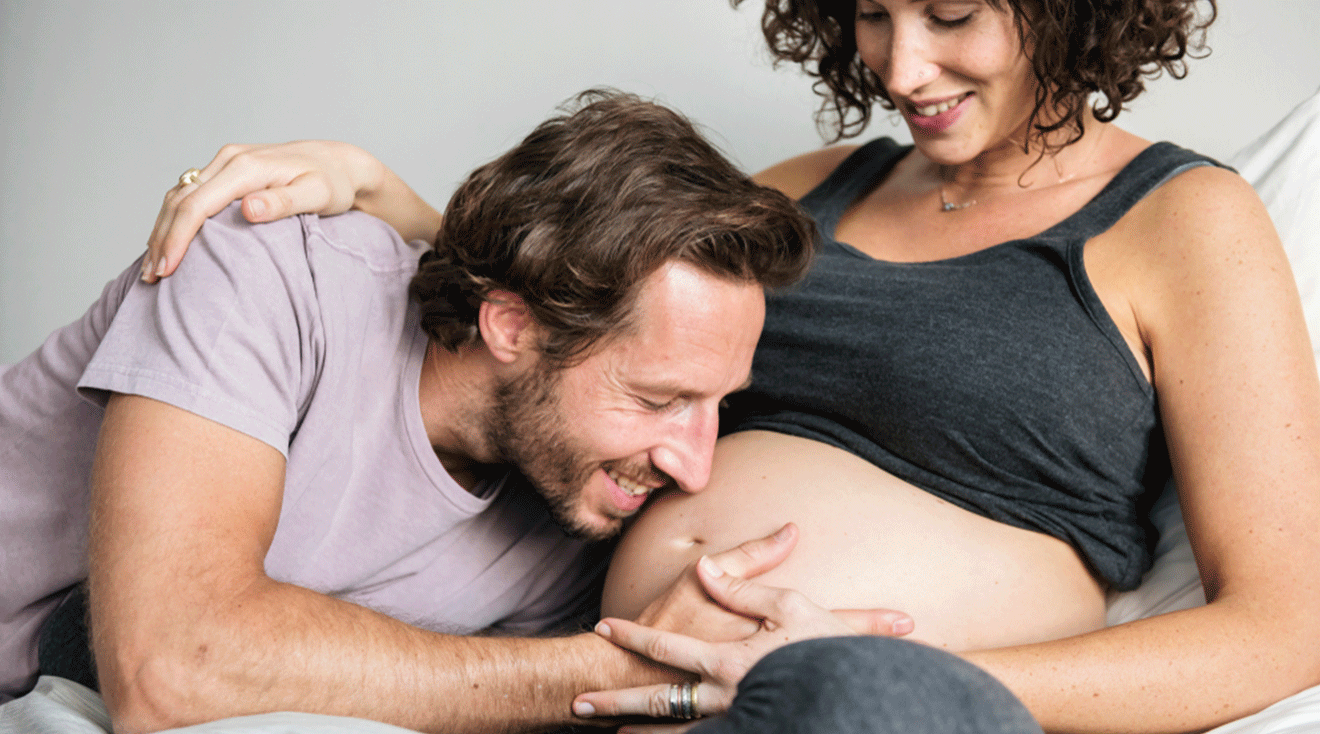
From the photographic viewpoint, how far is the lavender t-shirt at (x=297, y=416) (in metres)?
0.96

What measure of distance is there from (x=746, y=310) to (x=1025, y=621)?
480mm

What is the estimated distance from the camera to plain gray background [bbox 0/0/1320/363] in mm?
1916

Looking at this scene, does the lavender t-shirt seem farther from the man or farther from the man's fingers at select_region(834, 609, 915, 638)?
the man's fingers at select_region(834, 609, 915, 638)

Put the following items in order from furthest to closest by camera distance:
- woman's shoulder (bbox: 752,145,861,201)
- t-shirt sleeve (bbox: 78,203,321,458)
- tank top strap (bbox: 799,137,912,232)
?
woman's shoulder (bbox: 752,145,861,201)
tank top strap (bbox: 799,137,912,232)
t-shirt sleeve (bbox: 78,203,321,458)

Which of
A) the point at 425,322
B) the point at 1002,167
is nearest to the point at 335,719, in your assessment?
the point at 425,322

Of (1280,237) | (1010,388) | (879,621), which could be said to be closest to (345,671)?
(879,621)

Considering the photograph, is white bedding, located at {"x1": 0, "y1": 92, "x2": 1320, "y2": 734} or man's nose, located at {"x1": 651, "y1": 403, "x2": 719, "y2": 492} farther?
man's nose, located at {"x1": 651, "y1": 403, "x2": 719, "y2": 492}

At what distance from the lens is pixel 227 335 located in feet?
3.11

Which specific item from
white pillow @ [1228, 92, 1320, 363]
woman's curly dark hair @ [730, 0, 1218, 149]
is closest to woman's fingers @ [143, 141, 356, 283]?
woman's curly dark hair @ [730, 0, 1218, 149]

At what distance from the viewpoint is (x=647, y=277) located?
3.65ft

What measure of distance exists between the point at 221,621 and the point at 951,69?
105 cm

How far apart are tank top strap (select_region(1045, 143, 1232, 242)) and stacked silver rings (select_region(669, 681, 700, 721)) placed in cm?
72

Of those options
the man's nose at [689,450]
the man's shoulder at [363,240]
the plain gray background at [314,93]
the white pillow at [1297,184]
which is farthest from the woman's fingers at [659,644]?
the plain gray background at [314,93]

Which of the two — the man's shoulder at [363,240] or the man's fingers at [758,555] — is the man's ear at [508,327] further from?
the man's fingers at [758,555]
